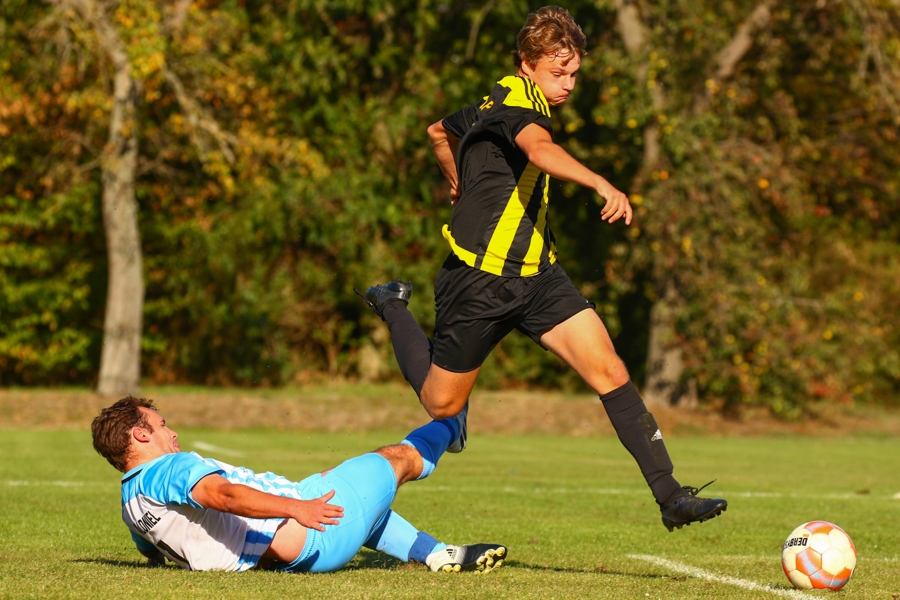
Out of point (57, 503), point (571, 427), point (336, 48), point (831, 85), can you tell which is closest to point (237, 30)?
point (336, 48)

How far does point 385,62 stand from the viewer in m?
23.2

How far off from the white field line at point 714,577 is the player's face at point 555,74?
8.21ft

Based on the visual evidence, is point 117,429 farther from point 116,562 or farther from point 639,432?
point 639,432

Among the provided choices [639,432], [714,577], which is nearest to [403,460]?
[639,432]

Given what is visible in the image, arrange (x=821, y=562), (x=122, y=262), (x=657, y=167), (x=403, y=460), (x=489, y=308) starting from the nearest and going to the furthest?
(x=821, y=562)
(x=403, y=460)
(x=489, y=308)
(x=657, y=167)
(x=122, y=262)

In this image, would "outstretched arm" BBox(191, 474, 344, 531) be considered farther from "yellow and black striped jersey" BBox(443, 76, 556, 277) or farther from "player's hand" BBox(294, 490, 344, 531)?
"yellow and black striped jersey" BBox(443, 76, 556, 277)

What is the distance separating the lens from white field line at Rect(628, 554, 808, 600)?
207 inches

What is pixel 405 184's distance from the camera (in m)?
23.9

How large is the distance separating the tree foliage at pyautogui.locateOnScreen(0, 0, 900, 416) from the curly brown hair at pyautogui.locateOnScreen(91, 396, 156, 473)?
43.4ft

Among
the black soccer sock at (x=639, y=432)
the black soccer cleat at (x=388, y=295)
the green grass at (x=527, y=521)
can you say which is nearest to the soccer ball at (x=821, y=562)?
the green grass at (x=527, y=521)

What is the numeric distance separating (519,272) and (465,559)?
1.43 metres

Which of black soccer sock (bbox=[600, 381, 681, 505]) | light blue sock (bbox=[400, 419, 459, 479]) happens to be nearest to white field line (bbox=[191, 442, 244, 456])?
light blue sock (bbox=[400, 419, 459, 479])

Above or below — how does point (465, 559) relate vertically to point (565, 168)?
below

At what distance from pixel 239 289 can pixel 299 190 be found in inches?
96.0
